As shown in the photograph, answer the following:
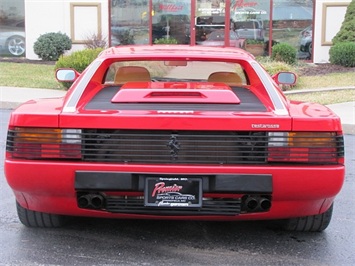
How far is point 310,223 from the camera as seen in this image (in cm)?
473

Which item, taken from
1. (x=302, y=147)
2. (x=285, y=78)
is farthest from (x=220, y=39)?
(x=302, y=147)

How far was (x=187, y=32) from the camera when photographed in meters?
20.6

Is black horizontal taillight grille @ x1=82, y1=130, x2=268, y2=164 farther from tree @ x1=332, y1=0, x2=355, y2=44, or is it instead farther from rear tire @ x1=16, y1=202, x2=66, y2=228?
tree @ x1=332, y1=0, x2=355, y2=44

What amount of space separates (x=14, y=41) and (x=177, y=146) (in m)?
18.2

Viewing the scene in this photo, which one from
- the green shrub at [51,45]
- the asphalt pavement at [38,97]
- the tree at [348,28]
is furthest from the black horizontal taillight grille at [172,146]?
the green shrub at [51,45]

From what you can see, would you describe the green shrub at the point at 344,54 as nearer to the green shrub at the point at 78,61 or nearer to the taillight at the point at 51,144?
the green shrub at the point at 78,61

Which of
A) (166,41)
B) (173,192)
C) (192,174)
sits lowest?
(173,192)

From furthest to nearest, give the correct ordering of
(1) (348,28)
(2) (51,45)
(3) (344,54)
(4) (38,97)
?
(2) (51,45), (1) (348,28), (3) (344,54), (4) (38,97)

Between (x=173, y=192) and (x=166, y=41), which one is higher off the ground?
(x=166, y=41)

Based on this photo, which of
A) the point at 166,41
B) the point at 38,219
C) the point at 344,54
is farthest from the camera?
the point at 166,41

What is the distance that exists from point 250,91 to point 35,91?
9.65 m

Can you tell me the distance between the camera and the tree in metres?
18.2

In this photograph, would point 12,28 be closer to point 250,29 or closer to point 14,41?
point 14,41

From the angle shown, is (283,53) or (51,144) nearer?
(51,144)
